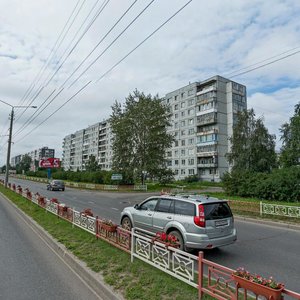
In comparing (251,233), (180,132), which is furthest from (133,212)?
(180,132)

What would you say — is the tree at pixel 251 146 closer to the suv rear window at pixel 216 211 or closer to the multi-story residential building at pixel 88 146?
the suv rear window at pixel 216 211

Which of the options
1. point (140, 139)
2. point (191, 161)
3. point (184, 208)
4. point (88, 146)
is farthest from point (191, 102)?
point (88, 146)

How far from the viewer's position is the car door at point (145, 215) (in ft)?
29.7

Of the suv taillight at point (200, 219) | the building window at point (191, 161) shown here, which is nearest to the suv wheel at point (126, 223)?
the suv taillight at point (200, 219)

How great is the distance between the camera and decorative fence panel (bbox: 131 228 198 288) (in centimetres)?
509

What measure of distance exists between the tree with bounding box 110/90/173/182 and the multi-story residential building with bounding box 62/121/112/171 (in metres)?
70.2

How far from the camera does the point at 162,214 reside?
858cm

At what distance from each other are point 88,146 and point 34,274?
140 m

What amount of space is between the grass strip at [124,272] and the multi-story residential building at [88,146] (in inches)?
4199

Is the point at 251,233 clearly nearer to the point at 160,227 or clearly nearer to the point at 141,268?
the point at 160,227

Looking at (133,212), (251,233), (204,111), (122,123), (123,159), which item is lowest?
(251,233)

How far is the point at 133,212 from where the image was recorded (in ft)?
32.5

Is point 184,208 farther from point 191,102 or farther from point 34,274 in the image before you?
point 191,102

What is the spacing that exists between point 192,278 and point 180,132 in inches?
2898
